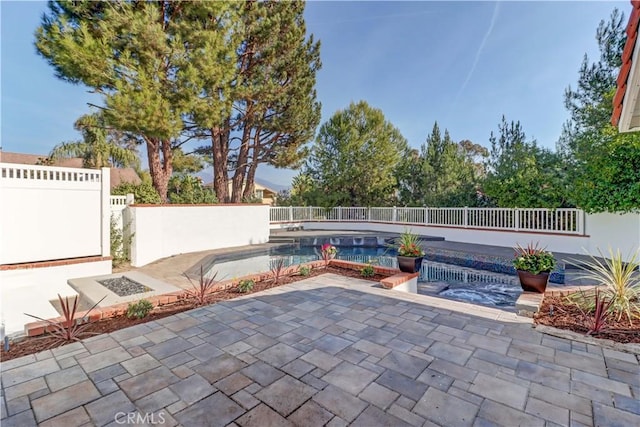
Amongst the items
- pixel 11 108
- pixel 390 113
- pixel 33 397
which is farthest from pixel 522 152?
pixel 11 108

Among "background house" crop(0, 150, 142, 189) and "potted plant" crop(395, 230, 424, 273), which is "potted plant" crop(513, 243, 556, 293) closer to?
"potted plant" crop(395, 230, 424, 273)

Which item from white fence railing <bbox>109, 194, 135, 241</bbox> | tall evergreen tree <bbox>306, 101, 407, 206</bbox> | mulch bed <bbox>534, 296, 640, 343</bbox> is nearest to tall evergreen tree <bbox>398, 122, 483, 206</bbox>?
tall evergreen tree <bbox>306, 101, 407, 206</bbox>

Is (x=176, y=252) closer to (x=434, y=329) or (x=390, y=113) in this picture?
(x=434, y=329)

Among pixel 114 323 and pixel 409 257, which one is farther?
pixel 409 257

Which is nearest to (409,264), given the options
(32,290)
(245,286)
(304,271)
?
(304,271)

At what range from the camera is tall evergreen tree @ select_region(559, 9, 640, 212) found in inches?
301

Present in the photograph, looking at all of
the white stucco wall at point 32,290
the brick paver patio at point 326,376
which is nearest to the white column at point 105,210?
the white stucco wall at point 32,290

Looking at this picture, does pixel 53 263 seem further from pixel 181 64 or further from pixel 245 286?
pixel 181 64

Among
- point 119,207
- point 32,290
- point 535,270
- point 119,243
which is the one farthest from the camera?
point 119,207

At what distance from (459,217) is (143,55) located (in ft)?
45.0

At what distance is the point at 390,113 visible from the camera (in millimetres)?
18938

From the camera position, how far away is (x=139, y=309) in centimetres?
405

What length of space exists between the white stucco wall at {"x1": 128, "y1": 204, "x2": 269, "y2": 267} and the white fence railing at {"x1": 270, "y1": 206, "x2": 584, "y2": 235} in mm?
4793

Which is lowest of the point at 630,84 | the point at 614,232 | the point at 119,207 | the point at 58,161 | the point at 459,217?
the point at 614,232
